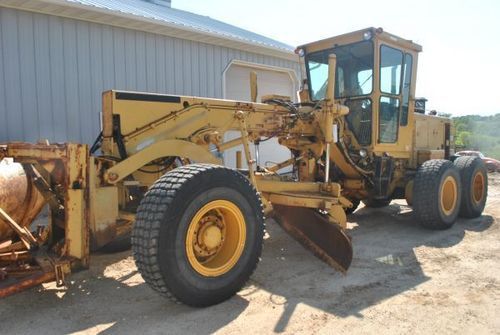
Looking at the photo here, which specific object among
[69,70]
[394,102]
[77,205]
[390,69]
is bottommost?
[77,205]

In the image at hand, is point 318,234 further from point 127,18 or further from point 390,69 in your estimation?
point 127,18

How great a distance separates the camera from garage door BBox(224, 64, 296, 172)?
11156mm

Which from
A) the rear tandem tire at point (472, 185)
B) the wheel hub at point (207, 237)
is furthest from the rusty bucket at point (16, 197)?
the rear tandem tire at point (472, 185)

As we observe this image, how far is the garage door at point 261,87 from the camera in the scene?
36.6ft

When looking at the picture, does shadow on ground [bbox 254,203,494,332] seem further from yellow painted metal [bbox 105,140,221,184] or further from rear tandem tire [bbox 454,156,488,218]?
yellow painted metal [bbox 105,140,221,184]

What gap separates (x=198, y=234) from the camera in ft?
12.9

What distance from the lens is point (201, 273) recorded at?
3.75 metres

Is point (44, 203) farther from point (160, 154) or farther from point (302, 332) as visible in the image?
point (302, 332)

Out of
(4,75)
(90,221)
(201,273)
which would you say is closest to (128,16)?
(4,75)

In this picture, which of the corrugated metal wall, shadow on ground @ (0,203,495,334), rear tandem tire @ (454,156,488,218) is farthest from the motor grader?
the corrugated metal wall

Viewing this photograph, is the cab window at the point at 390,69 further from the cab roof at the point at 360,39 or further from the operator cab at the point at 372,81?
the cab roof at the point at 360,39

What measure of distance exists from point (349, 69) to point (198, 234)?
13.5 ft

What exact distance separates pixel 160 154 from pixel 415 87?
466 cm

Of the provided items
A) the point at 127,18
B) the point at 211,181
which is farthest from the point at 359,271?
the point at 127,18
